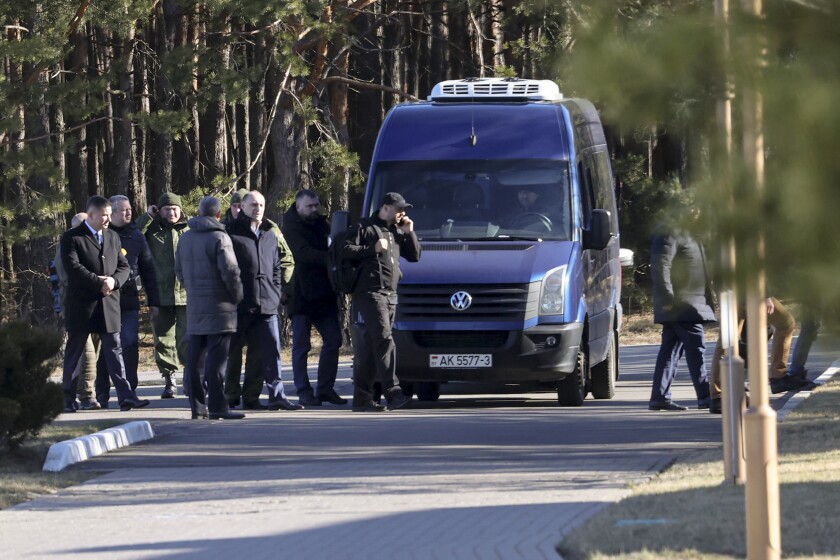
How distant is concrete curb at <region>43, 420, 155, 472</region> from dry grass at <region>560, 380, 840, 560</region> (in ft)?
13.0

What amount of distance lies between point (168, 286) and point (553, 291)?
13.8ft

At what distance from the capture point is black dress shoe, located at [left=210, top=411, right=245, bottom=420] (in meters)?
13.0

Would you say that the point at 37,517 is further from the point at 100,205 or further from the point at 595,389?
the point at 595,389

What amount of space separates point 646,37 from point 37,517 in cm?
645

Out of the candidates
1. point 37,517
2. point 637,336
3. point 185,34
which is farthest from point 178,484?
point 185,34

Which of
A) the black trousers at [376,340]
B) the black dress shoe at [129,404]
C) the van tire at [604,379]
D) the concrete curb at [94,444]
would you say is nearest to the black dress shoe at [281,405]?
the black trousers at [376,340]

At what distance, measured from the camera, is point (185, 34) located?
1357 inches

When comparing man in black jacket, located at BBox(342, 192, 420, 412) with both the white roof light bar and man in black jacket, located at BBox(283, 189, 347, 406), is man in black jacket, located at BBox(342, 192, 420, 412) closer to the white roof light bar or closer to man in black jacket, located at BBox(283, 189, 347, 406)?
man in black jacket, located at BBox(283, 189, 347, 406)

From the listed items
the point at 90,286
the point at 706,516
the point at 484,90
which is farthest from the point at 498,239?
the point at 706,516

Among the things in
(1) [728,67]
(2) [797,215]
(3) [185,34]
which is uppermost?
(3) [185,34]

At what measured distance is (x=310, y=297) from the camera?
14.4 metres

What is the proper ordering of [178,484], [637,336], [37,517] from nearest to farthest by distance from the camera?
[37,517] < [178,484] < [637,336]

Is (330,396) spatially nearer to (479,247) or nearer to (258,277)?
(258,277)

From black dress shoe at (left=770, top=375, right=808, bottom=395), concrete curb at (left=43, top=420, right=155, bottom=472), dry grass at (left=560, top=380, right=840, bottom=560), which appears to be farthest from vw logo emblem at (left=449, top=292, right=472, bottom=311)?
dry grass at (left=560, top=380, right=840, bottom=560)
